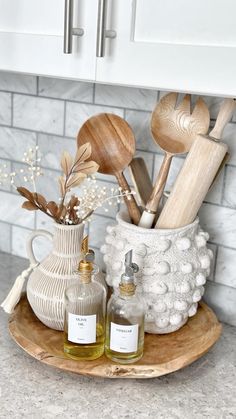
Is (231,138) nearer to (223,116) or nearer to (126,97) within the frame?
(223,116)

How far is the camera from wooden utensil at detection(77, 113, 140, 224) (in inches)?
49.3

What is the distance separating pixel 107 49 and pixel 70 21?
0.08m

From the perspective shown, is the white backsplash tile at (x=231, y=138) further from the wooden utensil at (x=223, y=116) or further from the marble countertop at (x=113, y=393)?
the marble countertop at (x=113, y=393)

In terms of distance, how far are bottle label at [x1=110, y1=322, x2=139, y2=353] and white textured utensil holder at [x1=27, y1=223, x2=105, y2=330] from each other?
129 mm

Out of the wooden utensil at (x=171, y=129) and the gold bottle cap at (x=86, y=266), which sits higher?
the wooden utensil at (x=171, y=129)

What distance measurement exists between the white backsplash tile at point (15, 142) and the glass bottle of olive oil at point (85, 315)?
54 centimetres

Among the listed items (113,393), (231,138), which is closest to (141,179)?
(231,138)

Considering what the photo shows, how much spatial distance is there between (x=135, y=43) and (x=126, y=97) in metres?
0.42

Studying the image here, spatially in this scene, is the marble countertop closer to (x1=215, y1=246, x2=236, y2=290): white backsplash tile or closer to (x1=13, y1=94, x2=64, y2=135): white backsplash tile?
(x1=215, y1=246, x2=236, y2=290): white backsplash tile

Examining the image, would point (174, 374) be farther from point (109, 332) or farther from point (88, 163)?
point (88, 163)

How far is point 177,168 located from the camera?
4.53 ft

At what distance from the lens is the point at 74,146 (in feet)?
5.07

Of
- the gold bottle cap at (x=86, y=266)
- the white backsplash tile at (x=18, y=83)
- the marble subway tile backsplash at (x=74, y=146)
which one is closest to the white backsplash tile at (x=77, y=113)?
the marble subway tile backsplash at (x=74, y=146)

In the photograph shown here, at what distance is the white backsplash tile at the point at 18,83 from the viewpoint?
1.58 meters
